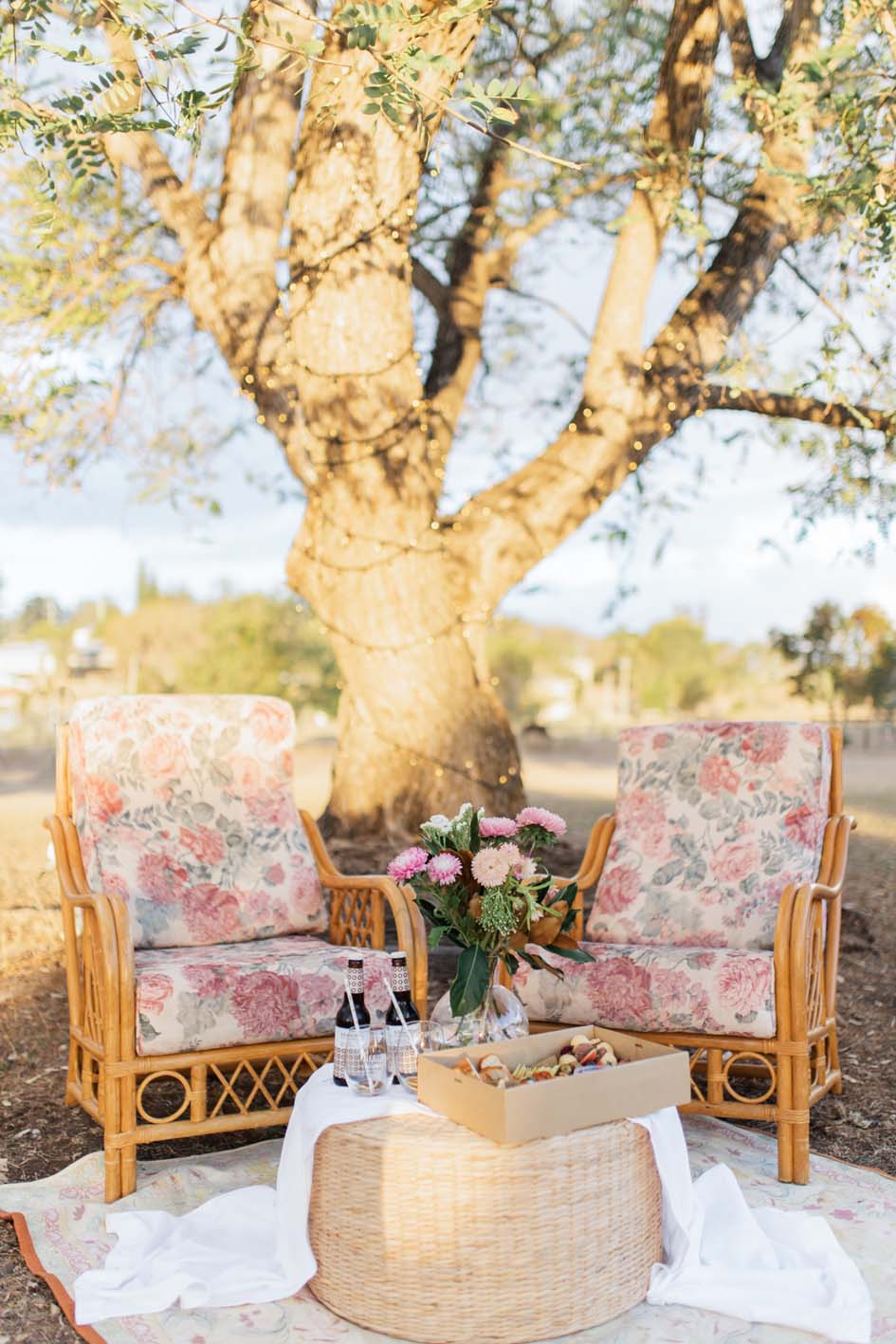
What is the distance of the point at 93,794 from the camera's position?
3621mm

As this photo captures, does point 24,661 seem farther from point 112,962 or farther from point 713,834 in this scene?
point 112,962

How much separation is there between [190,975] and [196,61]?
233 centimetres

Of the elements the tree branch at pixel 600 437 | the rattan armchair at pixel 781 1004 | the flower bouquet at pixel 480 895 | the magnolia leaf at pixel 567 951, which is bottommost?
the rattan armchair at pixel 781 1004

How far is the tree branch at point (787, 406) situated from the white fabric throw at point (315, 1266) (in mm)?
3999

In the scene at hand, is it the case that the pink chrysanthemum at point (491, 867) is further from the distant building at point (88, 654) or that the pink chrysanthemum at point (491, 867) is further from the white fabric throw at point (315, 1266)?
the distant building at point (88, 654)

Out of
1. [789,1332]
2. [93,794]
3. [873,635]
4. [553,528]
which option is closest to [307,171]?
[553,528]

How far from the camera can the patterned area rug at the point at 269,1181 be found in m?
2.36

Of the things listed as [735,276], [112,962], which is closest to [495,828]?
[112,962]

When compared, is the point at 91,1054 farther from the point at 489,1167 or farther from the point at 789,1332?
the point at 789,1332

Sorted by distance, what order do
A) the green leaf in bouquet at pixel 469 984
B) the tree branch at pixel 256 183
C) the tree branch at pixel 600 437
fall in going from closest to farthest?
the green leaf in bouquet at pixel 469 984, the tree branch at pixel 256 183, the tree branch at pixel 600 437

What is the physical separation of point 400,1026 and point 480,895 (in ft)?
1.06

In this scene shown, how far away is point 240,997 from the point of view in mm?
3070

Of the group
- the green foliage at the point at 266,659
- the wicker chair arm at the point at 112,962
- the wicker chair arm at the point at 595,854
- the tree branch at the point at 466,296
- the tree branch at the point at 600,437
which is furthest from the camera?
the green foliage at the point at 266,659

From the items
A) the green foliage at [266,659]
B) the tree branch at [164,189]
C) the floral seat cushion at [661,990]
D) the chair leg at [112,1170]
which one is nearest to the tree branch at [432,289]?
the tree branch at [164,189]
